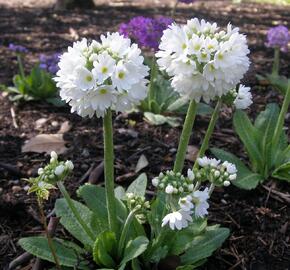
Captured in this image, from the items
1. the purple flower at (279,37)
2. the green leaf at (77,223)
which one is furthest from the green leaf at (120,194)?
the purple flower at (279,37)

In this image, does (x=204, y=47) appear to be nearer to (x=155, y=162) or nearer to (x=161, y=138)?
(x=155, y=162)

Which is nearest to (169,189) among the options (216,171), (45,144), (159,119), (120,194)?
(216,171)

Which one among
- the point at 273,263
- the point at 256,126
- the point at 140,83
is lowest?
the point at 273,263

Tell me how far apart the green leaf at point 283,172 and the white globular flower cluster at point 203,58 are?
1.49 meters

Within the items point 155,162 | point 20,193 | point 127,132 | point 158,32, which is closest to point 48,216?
point 20,193

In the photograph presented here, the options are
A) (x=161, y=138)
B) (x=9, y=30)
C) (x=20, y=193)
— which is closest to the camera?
(x=20, y=193)

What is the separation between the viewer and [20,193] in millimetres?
3604

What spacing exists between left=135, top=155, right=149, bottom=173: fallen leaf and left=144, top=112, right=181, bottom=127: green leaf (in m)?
0.65

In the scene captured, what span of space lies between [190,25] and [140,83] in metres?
0.38

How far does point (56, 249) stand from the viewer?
2752 millimetres

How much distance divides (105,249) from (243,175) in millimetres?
1403

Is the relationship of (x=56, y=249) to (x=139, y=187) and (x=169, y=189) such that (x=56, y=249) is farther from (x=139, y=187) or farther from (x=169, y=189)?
Result: (x=169, y=189)

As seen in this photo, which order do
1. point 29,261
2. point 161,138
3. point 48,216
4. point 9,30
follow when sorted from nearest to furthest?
point 29,261 → point 48,216 → point 161,138 → point 9,30

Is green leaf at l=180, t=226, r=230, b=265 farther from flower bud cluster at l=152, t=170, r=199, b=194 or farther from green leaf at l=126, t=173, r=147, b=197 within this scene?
flower bud cluster at l=152, t=170, r=199, b=194
